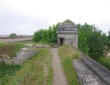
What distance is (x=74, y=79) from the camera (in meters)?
7.40

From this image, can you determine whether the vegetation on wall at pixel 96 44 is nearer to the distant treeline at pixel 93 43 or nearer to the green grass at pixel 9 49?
the distant treeline at pixel 93 43

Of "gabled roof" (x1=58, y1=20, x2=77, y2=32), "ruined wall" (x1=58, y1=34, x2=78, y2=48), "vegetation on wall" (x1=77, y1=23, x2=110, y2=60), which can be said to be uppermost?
"gabled roof" (x1=58, y1=20, x2=77, y2=32)

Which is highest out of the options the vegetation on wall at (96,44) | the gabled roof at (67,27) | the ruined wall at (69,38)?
the gabled roof at (67,27)

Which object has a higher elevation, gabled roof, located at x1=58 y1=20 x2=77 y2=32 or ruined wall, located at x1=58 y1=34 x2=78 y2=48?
gabled roof, located at x1=58 y1=20 x2=77 y2=32

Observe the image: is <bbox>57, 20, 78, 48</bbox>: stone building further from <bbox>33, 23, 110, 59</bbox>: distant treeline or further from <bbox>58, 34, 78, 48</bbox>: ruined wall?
<bbox>33, 23, 110, 59</bbox>: distant treeline

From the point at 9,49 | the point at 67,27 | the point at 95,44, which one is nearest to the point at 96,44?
the point at 95,44

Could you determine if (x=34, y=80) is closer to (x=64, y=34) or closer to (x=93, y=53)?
(x=64, y=34)

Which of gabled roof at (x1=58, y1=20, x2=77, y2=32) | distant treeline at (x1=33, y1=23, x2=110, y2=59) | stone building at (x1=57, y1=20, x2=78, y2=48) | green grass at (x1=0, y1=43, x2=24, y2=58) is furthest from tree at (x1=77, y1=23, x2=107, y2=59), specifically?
green grass at (x1=0, y1=43, x2=24, y2=58)

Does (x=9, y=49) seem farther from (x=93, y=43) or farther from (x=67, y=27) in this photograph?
(x=93, y=43)

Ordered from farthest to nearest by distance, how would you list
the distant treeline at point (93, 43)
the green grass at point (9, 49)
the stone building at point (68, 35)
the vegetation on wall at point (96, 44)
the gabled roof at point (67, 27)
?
1. the vegetation on wall at point (96, 44)
2. the distant treeline at point (93, 43)
3. the gabled roof at point (67, 27)
4. the stone building at point (68, 35)
5. the green grass at point (9, 49)

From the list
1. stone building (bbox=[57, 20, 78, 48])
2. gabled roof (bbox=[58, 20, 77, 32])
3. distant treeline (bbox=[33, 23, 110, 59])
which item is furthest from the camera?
distant treeline (bbox=[33, 23, 110, 59])

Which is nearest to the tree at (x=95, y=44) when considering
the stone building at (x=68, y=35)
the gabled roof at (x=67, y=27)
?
the gabled roof at (x=67, y=27)

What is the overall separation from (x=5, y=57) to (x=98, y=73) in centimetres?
986

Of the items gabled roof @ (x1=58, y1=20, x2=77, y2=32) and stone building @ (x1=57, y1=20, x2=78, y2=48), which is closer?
stone building @ (x1=57, y1=20, x2=78, y2=48)
